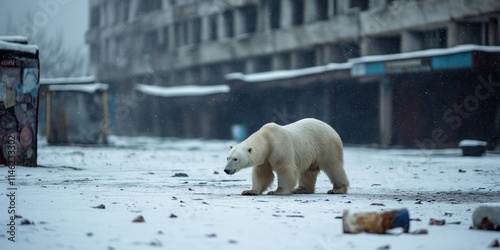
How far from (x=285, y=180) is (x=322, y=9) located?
36.5m

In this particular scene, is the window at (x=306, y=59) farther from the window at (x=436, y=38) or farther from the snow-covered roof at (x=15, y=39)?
the snow-covered roof at (x=15, y=39)

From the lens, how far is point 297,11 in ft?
159

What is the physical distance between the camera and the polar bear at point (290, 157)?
35.2ft

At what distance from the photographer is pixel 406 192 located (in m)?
11.5

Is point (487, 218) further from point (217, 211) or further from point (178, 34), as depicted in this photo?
point (178, 34)

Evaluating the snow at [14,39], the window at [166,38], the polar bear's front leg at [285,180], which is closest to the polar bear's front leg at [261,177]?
the polar bear's front leg at [285,180]

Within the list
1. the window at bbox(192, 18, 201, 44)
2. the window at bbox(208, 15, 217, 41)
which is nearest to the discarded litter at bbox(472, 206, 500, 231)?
the window at bbox(208, 15, 217, 41)

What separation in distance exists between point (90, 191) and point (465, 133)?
22056 mm

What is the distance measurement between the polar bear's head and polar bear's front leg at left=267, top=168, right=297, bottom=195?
44 centimetres

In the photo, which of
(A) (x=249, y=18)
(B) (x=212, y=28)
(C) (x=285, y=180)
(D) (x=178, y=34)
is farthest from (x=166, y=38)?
(C) (x=285, y=180)

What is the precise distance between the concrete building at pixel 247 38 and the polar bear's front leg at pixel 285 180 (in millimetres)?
23323

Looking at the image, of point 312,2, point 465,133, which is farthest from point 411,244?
point 312,2

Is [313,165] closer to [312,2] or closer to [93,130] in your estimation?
[93,130]

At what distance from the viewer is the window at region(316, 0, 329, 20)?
46.2 m
